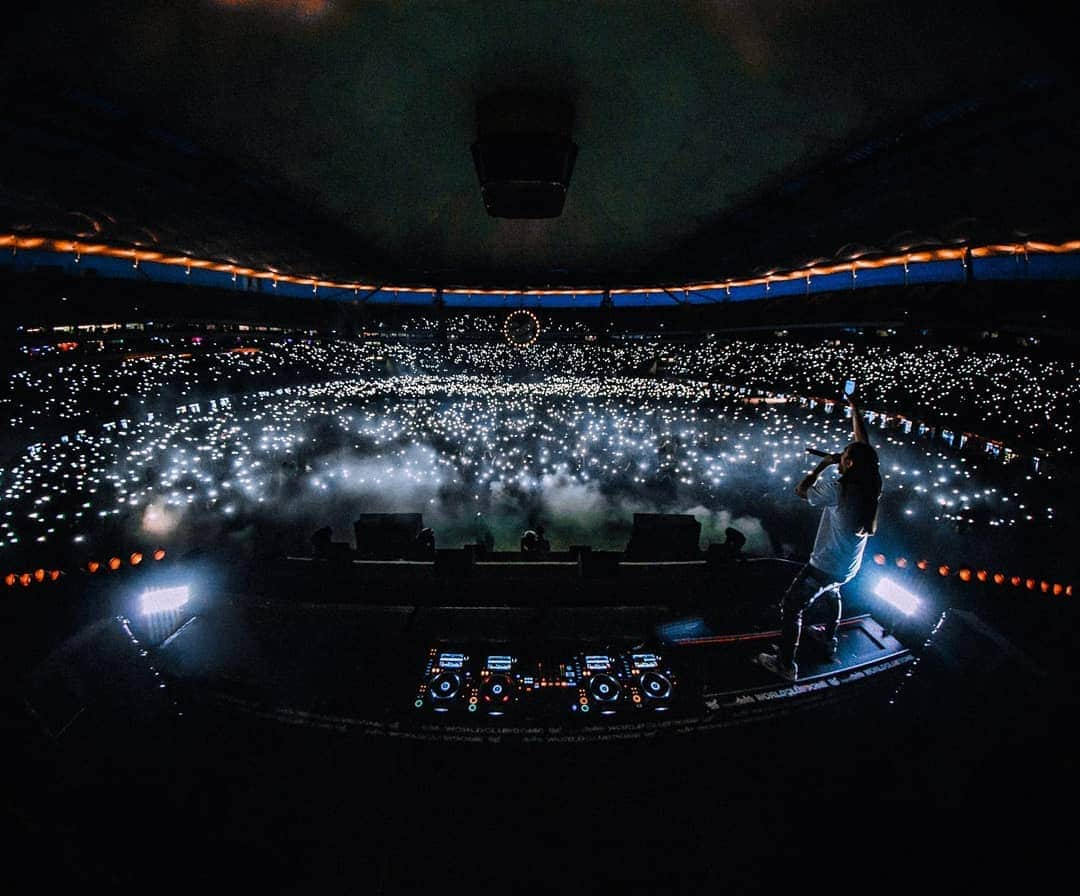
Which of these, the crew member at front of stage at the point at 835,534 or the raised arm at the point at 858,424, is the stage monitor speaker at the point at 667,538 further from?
the raised arm at the point at 858,424

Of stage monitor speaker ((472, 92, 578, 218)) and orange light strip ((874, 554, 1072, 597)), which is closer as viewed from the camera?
stage monitor speaker ((472, 92, 578, 218))

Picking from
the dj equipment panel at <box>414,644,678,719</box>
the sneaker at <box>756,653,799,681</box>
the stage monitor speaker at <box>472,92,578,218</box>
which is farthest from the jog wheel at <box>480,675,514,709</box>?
the stage monitor speaker at <box>472,92,578,218</box>

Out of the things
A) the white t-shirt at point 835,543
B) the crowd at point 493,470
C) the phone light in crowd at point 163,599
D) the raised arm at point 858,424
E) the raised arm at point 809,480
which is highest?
the raised arm at point 858,424

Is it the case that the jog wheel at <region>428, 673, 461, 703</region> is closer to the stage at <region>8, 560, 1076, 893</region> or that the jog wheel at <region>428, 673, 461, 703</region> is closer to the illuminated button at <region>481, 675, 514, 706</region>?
the stage at <region>8, 560, 1076, 893</region>

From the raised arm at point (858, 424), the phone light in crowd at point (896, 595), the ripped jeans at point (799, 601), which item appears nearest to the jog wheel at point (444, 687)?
the ripped jeans at point (799, 601)

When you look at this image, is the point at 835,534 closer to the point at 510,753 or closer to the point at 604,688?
the point at 604,688
